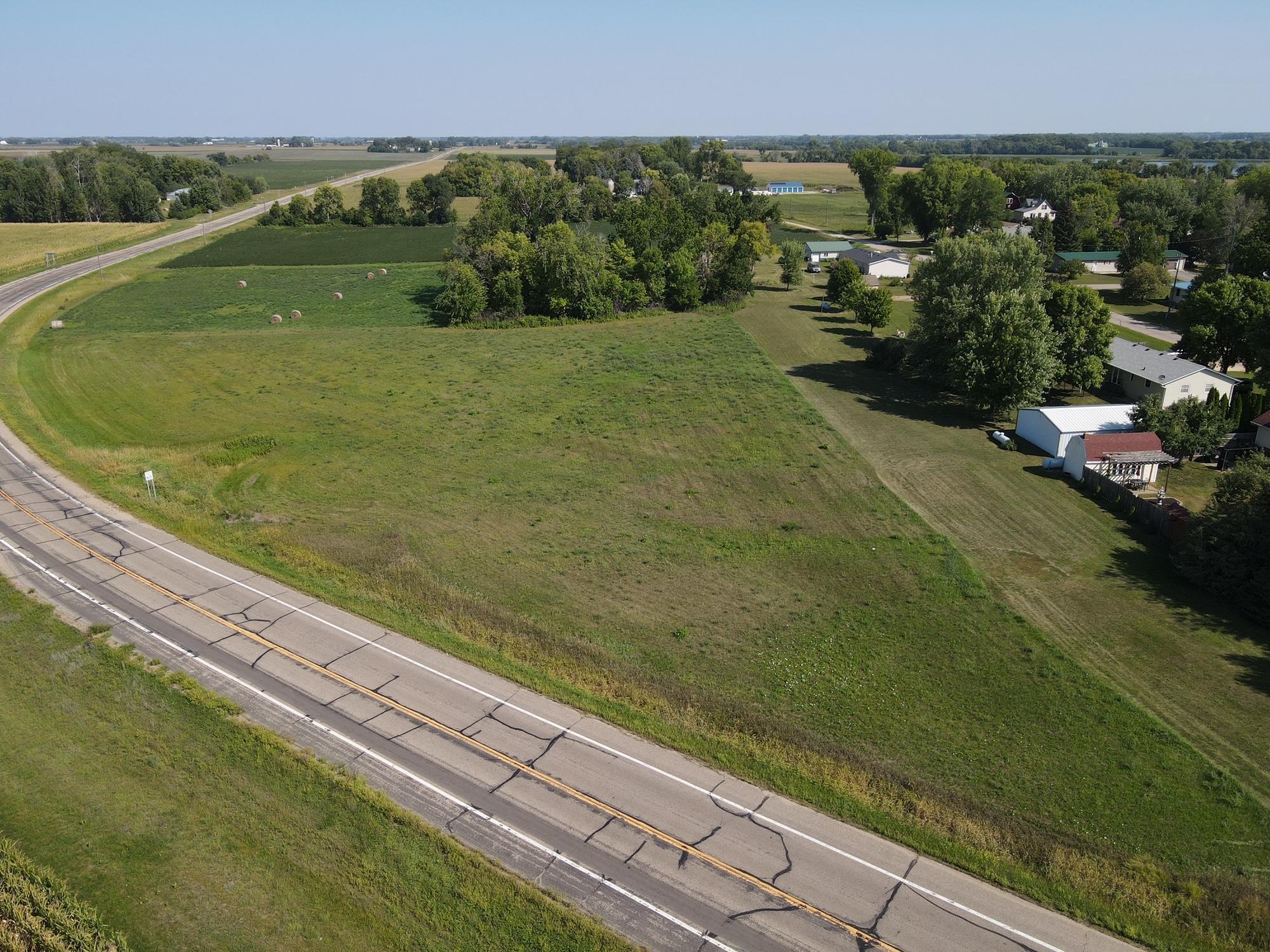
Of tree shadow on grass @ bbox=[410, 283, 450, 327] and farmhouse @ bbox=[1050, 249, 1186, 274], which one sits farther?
farmhouse @ bbox=[1050, 249, 1186, 274]

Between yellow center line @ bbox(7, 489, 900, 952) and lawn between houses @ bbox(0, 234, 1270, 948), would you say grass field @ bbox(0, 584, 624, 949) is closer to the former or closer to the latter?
yellow center line @ bbox(7, 489, 900, 952)

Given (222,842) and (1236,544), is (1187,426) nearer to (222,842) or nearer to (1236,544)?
(1236,544)

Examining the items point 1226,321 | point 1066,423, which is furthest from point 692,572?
point 1226,321

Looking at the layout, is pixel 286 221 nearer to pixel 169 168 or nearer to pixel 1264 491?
pixel 169 168

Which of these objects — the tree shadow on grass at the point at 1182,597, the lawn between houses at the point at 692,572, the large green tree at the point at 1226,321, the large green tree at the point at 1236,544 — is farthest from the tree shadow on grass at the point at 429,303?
the large green tree at the point at 1236,544

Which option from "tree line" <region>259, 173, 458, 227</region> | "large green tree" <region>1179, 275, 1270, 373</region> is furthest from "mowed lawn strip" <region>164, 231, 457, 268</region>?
"large green tree" <region>1179, 275, 1270, 373</region>

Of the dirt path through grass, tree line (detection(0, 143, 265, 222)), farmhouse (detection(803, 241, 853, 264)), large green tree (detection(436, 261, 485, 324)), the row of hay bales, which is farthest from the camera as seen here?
tree line (detection(0, 143, 265, 222))
